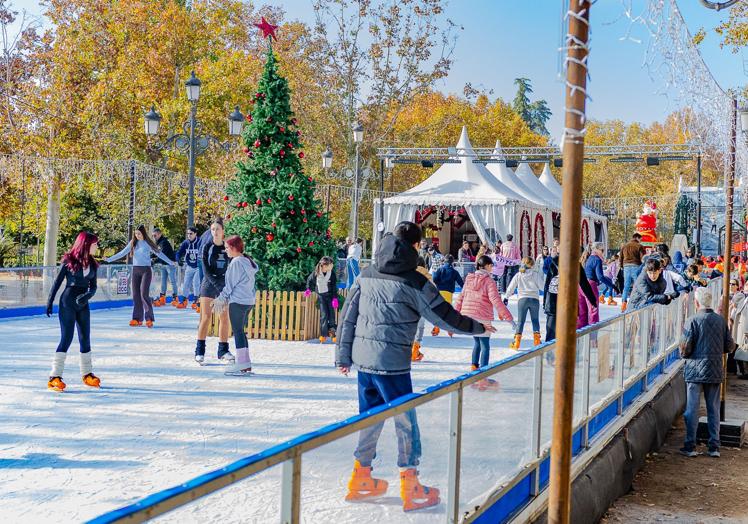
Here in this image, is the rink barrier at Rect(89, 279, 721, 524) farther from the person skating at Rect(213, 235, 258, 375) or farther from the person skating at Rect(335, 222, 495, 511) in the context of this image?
the person skating at Rect(213, 235, 258, 375)

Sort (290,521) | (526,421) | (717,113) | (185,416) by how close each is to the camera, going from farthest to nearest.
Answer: (717,113) → (185,416) → (526,421) → (290,521)

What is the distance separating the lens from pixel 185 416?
7.16 m

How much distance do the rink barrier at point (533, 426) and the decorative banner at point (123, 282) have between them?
12.2m

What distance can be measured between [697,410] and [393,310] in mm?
5223

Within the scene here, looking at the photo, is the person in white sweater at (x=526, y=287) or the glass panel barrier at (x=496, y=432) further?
the person in white sweater at (x=526, y=287)

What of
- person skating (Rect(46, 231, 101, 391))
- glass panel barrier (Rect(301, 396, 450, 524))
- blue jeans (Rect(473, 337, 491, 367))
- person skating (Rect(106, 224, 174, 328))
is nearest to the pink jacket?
blue jeans (Rect(473, 337, 491, 367))

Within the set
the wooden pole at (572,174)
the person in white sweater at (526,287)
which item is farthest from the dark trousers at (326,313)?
the wooden pole at (572,174)

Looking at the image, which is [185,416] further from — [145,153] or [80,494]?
[145,153]

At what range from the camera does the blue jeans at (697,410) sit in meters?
8.49

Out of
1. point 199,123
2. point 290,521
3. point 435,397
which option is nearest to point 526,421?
point 435,397

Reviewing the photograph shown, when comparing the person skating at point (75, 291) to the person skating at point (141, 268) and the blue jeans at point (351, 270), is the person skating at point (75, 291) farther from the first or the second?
the blue jeans at point (351, 270)

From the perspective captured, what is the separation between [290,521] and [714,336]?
268 inches

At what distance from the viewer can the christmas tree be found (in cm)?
1313

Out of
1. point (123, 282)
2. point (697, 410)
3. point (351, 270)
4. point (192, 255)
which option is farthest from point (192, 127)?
point (697, 410)
